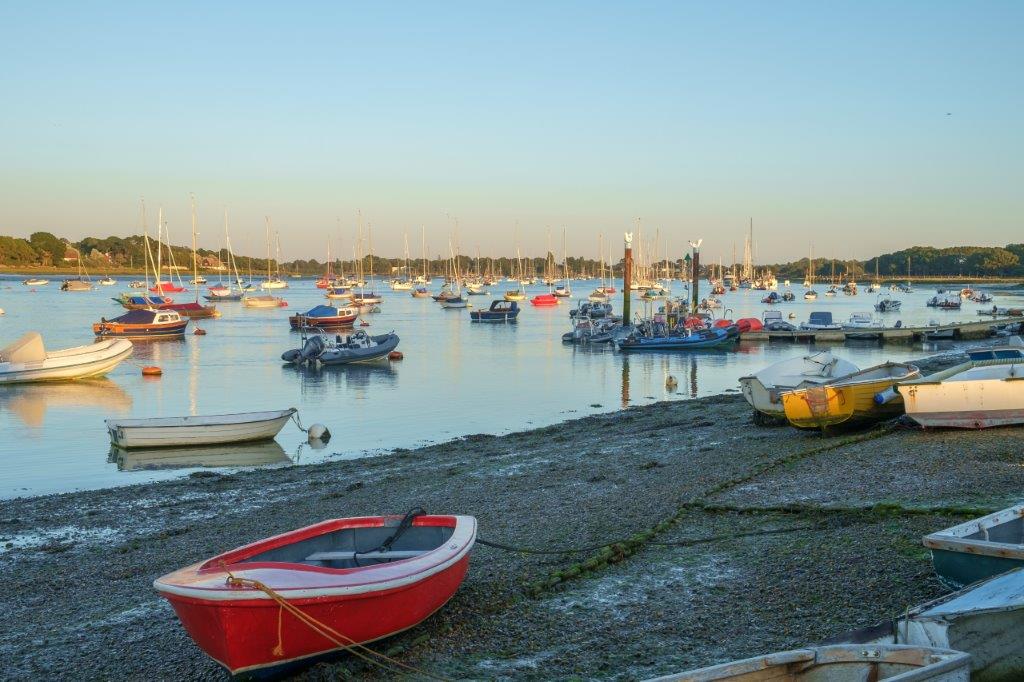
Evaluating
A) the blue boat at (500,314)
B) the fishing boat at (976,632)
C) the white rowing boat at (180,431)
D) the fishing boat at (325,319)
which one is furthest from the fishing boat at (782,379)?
the blue boat at (500,314)

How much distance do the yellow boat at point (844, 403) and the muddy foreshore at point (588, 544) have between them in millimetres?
553

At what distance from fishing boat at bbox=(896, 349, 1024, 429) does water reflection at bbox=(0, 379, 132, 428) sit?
79.1 feet

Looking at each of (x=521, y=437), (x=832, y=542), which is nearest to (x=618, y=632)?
(x=832, y=542)

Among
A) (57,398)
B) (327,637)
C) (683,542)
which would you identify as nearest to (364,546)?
(327,637)

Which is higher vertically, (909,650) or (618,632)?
(909,650)

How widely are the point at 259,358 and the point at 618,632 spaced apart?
44.0m

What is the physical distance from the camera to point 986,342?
49281 mm

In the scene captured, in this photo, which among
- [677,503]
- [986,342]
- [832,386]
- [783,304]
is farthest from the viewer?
[783,304]

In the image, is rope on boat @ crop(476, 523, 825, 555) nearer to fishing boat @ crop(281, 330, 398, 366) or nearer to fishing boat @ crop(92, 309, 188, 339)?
fishing boat @ crop(281, 330, 398, 366)

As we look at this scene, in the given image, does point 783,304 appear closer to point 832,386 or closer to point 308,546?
point 832,386

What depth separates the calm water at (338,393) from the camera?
22.1 m

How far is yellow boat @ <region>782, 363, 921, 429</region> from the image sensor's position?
17297mm

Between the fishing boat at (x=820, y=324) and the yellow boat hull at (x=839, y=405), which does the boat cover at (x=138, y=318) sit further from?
the yellow boat hull at (x=839, y=405)

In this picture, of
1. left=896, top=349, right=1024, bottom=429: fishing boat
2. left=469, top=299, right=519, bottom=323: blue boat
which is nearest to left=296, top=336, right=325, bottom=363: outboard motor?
left=896, top=349, right=1024, bottom=429: fishing boat
